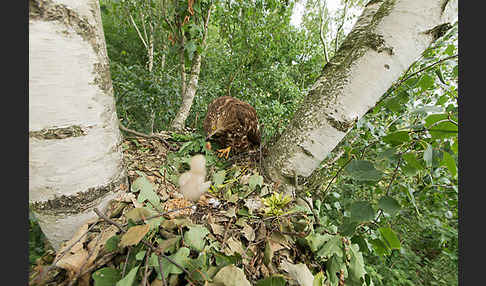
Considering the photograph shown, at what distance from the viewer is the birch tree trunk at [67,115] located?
30 cm

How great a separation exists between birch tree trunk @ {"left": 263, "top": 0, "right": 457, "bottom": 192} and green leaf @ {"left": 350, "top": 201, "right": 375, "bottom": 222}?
19 centimetres

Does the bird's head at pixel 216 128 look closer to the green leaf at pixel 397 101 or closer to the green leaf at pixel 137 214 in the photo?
the green leaf at pixel 137 214

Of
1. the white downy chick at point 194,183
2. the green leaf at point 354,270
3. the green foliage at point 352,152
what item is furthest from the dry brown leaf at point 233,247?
the green leaf at point 354,270

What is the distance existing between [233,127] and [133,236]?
20.5 inches

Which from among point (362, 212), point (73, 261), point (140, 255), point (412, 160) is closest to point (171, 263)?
point (140, 255)

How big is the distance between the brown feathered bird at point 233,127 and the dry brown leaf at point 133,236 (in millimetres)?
441

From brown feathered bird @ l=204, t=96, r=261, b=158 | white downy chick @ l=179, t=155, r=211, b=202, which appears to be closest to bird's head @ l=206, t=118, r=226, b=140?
brown feathered bird @ l=204, t=96, r=261, b=158

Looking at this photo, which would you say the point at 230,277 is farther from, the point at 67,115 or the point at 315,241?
the point at 67,115

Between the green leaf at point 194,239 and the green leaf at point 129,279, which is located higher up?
the green leaf at point 194,239

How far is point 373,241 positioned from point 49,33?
803 mm

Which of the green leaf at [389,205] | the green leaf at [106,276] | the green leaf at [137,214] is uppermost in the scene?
the green leaf at [389,205]

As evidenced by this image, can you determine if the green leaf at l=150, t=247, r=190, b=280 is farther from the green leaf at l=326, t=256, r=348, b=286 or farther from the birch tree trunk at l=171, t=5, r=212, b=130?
the birch tree trunk at l=171, t=5, r=212, b=130

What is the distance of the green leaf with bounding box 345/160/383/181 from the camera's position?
1.16 feet

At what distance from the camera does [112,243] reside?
30cm
